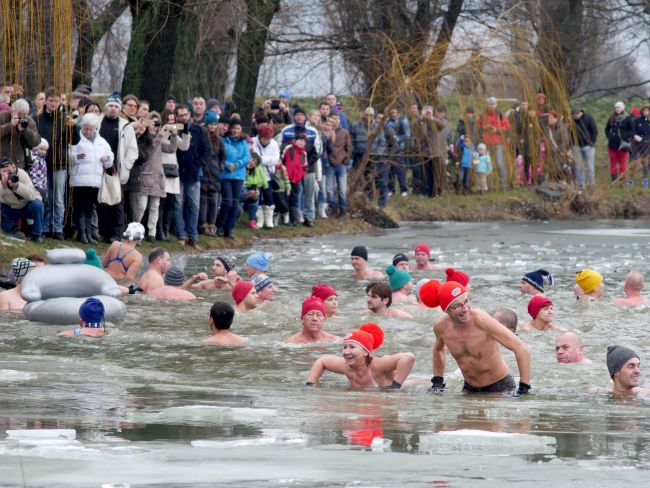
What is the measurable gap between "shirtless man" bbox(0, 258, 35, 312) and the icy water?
2.03 feet

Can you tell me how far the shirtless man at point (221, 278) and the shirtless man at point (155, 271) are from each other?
742 mm

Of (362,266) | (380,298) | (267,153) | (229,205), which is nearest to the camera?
(380,298)

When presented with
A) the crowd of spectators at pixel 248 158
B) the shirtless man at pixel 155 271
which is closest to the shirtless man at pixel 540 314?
the shirtless man at pixel 155 271

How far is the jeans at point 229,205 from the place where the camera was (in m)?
24.0

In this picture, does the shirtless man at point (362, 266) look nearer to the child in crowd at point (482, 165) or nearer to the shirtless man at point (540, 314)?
the shirtless man at point (540, 314)

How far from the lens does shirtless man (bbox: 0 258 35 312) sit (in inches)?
644

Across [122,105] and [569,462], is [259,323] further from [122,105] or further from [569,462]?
[569,462]

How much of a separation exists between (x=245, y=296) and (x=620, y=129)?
21715mm

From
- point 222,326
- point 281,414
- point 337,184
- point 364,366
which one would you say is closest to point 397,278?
point 222,326

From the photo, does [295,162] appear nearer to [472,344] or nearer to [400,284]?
[400,284]

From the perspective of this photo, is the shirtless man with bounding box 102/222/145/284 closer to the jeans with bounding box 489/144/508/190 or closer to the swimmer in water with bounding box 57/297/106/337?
the swimmer in water with bounding box 57/297/106/337

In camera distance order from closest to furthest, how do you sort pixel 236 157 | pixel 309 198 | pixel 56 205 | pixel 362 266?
pixel 56 205 → pixel 362 266 → pixel 236 157 → pixel 309 198

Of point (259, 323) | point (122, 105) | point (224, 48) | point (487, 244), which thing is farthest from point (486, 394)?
point (224, 48)

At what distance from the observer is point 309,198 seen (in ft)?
91.1
